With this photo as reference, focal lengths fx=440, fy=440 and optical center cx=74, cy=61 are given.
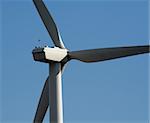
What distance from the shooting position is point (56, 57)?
34.6 meters

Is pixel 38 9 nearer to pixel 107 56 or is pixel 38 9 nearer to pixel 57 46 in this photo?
pixel 57 46

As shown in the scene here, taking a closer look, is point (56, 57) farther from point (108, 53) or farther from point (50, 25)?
point (108, 53)

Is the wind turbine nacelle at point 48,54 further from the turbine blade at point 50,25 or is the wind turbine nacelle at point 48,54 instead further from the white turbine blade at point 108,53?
the white turbine blade at point 108,53

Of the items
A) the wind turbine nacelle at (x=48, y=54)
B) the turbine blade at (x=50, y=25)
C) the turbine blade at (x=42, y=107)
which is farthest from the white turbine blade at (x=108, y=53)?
the turbine blade at (x=42, y=107)

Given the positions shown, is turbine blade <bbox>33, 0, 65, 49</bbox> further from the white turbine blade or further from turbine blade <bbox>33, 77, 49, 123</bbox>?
turbine blade <bbox>33, 77, 49, 123</bbox>

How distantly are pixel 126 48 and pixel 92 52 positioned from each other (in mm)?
2783

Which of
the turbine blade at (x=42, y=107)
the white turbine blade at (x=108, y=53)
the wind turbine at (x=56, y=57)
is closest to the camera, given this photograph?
the white turbine blade at (x=108, y=53)

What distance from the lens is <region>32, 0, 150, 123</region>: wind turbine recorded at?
3250 centimetres

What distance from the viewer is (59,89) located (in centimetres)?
3403

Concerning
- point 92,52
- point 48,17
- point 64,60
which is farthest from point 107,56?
point 48,17

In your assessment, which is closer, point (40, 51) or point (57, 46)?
point (40, 51)

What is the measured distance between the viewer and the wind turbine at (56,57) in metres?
32.5

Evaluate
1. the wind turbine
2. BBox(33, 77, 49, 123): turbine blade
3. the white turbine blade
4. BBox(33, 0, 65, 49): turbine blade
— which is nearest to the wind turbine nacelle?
the wind turbine

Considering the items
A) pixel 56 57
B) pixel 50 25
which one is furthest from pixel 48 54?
pixel 50 25
